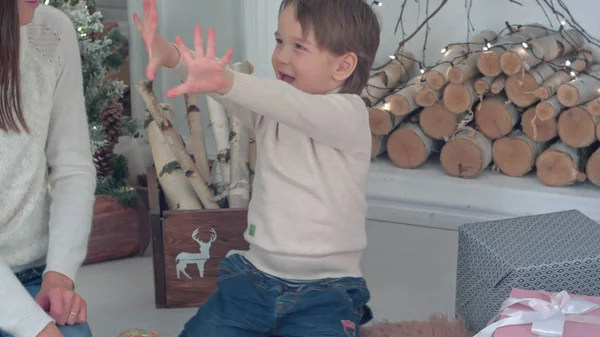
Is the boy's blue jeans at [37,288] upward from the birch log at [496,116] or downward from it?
downward

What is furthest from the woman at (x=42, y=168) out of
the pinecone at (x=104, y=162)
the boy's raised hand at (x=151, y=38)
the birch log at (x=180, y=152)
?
the pinecone at (x=104, y=162)

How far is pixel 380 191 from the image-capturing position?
7.51ft

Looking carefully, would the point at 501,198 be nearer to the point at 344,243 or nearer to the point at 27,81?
the point at 344,243

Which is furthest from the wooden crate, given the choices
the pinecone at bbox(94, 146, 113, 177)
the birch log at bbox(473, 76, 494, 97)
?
the birch log at bbox(473, 76, 494, 97)

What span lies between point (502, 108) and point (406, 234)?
43 cm

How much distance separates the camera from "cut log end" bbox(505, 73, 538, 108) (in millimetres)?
2078

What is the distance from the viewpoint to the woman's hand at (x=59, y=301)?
1.11 meters

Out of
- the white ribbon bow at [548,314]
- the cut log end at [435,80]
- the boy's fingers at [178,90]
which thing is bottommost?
the white ribbon bow at [548,314]

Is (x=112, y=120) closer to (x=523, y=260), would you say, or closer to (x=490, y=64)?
(x=490, y=64)

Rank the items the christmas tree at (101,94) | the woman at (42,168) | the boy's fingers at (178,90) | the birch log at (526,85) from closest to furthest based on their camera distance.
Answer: the boy's fingers at (178,90) → the woman at (42,168) → the christmas tree at (101,94) → the birch log at (526,85)

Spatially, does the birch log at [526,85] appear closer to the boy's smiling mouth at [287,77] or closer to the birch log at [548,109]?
the birch log at [548,109]

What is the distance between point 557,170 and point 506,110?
0.70 feet

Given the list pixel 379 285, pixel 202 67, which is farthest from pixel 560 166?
pixel 202 67

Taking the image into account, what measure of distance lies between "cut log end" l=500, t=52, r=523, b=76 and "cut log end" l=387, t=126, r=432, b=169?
317 millimetres
